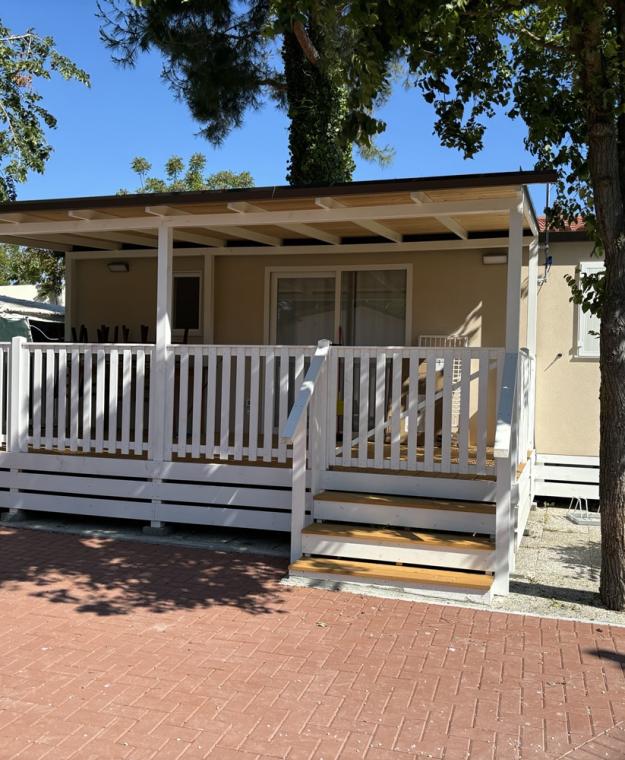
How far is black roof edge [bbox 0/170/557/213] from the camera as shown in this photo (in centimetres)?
612

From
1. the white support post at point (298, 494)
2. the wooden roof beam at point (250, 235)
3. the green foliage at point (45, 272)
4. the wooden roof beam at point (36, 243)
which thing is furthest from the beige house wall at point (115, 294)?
the green foliage at point (45, 272)

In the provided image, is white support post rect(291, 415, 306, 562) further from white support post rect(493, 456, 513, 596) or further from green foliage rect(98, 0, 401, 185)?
green foliage rect(98, 0, 401, 185)

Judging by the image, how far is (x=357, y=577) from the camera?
616cm

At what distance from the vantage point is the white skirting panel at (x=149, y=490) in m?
7.37

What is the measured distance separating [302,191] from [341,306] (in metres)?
3.33

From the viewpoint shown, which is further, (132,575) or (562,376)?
(562,376)

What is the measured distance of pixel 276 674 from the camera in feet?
15.1

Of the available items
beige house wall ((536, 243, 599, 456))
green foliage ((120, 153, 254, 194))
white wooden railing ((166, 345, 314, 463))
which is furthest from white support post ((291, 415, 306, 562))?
green foliage ((120, 153, 254, 194))

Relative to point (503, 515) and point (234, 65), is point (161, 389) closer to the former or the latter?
point (503, 515)

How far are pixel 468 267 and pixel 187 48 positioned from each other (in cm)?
725

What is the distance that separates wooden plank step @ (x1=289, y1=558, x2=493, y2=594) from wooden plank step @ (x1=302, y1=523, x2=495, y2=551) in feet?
0.64

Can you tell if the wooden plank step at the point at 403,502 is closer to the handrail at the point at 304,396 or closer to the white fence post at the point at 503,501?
the white fence post at the point at 503,501

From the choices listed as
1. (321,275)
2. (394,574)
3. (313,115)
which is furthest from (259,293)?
(313,115)

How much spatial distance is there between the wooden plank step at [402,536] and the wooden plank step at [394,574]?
7.7 inches
